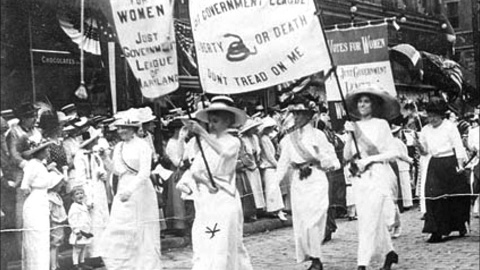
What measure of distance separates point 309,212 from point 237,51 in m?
1.77

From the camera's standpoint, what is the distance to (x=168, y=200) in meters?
11.0

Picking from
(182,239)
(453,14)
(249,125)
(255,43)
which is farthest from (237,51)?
(249,125)

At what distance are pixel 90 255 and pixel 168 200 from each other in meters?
2.07

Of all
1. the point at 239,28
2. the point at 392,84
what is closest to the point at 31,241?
the point at 239,28

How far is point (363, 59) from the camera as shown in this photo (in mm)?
8523

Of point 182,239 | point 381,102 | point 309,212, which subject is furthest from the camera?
point 182,239

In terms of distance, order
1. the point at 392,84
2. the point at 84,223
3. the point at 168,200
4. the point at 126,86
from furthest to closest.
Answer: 1. the point at 126,86
2. the point at 168,200
3. the point at 84,223
4. the point at 392,84

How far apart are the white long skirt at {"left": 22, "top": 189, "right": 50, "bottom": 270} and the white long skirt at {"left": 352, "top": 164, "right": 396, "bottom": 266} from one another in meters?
2.94

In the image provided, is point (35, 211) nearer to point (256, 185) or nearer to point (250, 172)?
point (250, 172)

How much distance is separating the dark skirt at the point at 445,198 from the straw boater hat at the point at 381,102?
55.3 inches

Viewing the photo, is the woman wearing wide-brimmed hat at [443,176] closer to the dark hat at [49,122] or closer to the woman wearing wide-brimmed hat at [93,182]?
the woman wearing wide-brimmed hat at [93,182]

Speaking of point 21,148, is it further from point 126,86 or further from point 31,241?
point 126,86

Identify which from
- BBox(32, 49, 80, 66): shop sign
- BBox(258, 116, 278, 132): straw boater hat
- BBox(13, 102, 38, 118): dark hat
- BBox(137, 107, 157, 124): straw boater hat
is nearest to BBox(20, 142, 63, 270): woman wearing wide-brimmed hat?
BBox(13, 102, 38, 118): dark hat

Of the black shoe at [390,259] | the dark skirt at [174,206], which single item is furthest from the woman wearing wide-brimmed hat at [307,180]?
the dark skirt at [174,206]
